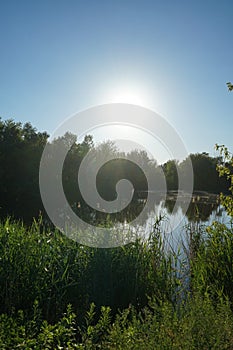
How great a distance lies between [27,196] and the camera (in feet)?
119

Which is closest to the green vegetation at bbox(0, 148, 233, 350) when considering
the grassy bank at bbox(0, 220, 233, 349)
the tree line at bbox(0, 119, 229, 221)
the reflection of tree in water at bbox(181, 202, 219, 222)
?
the grassy bank at bbox(0, 220, 233, 349)

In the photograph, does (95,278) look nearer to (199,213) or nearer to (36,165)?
(199,213)

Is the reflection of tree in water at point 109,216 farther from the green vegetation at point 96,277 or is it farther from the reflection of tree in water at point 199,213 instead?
the reflection of tree in water at point 199,213

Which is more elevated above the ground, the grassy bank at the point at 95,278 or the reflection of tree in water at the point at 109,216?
the reflection of tree in water at the point at 109,216

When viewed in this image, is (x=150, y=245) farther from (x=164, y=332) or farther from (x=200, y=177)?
(x=200, y=177)

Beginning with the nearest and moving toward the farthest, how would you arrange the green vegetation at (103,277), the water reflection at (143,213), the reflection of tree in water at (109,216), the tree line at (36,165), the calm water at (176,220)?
the green vegetation at (103,277) < the calm water at (176,220) < the reflection of tree in water at (109,216) < the water reflection at (143,213) < the tree line at (36,165)

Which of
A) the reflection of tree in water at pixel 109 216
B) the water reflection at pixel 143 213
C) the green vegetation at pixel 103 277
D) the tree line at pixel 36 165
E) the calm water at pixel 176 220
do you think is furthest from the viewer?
the tree line at pixel 36 165

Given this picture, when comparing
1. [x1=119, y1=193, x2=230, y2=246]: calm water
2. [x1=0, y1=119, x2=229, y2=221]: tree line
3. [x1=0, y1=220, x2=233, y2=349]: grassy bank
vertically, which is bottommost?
[x1=0, y1=220, x2=233, y2=349]: grassy bank

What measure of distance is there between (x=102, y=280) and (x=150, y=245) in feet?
4.34

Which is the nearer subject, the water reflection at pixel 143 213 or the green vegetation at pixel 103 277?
the green vegetation at pixel 103 277

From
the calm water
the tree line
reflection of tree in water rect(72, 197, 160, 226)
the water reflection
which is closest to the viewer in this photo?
the calm water

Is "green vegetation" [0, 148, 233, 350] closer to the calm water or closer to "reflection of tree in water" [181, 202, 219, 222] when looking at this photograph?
the calm water

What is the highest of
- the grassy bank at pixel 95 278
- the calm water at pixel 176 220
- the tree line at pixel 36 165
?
the tree line at pixel 36 165

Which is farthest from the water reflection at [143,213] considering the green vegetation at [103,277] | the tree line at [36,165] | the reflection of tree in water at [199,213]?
the tree line at [36,165]
